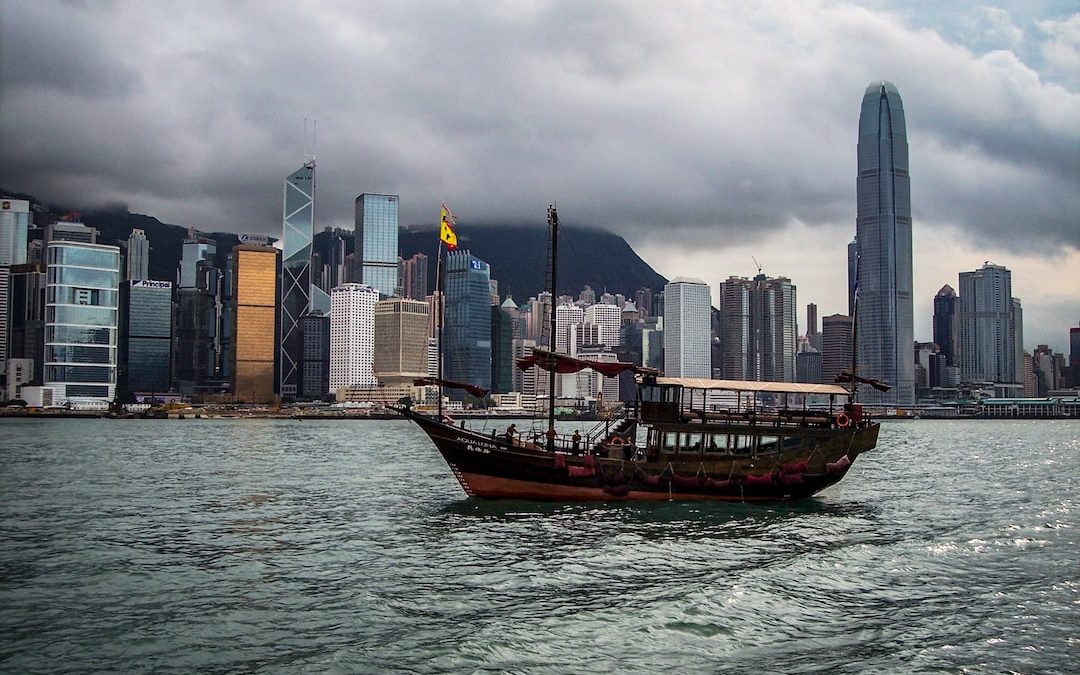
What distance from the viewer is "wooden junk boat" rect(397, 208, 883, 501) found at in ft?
127

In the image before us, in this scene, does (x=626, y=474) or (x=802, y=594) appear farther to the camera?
(x=626, y=474)

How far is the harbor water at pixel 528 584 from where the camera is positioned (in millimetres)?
17953

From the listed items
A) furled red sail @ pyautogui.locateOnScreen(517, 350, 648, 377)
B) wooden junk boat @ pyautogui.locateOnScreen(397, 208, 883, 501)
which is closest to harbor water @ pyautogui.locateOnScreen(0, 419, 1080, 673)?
wooden junk boat @ pyautogui.locateOnScreen(397, 208, 883, 501)

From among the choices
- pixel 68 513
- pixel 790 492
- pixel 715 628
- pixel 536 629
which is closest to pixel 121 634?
pixel 536 629

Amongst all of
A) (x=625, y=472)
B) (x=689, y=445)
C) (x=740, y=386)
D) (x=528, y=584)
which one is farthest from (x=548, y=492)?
(x=528, y=584)

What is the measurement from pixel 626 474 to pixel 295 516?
13787mm

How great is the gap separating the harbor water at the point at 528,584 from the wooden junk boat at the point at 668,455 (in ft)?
3.29

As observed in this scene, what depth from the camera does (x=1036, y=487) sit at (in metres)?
52.3

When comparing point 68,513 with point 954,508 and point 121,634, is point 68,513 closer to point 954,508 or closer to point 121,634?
point 121,634

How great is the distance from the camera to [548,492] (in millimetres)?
38812

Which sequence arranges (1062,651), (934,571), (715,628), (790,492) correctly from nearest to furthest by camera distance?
(1062,651)
(715,628)
(934,571)
(790,492)

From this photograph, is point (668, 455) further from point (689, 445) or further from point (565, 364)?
point (565, 364)

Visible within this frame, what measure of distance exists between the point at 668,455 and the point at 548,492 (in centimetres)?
550

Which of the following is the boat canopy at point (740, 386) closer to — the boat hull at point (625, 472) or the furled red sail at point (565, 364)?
the furled red sail at point (565, 364)
